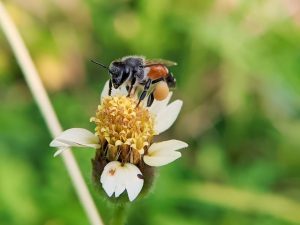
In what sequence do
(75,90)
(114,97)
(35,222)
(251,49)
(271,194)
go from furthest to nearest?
(75,90), (251,49), (271,194), (35,222), (114,97)

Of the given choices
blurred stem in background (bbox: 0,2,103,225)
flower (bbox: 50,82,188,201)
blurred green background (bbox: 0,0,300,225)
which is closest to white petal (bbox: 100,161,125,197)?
flower (bbox: 50,82,188,201)

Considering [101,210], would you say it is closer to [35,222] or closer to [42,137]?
[35,222]

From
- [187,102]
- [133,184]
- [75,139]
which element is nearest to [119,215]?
[133,184]

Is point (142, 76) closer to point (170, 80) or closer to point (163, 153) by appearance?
point (170, 80)

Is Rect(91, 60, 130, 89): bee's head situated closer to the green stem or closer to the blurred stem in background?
the green stem

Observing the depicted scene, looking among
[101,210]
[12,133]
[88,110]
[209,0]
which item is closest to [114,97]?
[101,210]

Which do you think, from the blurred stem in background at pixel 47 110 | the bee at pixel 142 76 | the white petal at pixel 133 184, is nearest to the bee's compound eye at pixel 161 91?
the bee at pixel 142 76

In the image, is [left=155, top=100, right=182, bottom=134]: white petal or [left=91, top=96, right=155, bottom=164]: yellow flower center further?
[left=155, top=100, right=182, bottom=134]: white petal
